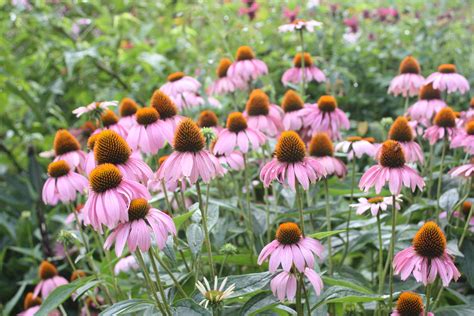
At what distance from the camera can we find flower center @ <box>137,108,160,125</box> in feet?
4.43

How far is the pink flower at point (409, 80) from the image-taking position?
188 centimetres

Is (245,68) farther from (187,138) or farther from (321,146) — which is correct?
(187,138)

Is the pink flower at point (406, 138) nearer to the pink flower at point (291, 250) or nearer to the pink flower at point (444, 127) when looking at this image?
the pink flower at point (444, 127)

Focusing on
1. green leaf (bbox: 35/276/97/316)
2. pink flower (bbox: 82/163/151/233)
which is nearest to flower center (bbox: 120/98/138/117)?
green leaf (bbox: 35/276/97/316)

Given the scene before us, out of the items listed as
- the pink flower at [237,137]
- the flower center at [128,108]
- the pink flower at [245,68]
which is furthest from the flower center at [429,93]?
the flower center at [128,108]

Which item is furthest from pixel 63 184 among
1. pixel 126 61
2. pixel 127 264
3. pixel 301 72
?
pixel 126 61

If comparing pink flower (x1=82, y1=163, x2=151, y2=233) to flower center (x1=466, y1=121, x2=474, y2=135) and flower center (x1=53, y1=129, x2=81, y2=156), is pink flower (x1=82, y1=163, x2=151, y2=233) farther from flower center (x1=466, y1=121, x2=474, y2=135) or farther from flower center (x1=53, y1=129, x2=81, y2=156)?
flower center (x1=466, y1=121, x2=474, y2=135)

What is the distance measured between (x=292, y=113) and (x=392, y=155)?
0.52m

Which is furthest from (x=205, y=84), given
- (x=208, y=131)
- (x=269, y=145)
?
(x=208, y=131)

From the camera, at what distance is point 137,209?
41.6 inches

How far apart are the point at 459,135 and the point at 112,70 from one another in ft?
6.47

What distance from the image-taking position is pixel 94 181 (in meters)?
1.06

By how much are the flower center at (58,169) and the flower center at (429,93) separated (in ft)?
3.39

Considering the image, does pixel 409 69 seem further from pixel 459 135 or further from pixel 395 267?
pixel 395 267
